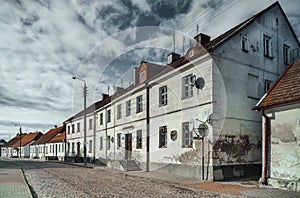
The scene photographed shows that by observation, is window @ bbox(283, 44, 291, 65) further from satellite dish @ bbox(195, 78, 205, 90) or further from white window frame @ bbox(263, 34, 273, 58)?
satellite dish @ bbox(195, 78, 205, 90)

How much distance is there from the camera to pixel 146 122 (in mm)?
19047

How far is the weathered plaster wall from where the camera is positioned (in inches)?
391

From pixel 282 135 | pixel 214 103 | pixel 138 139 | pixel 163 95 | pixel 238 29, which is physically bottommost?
pixel 138 139

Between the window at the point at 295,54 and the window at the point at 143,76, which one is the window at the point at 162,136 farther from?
the window at the point at 295,54

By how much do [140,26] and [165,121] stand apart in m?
6.03

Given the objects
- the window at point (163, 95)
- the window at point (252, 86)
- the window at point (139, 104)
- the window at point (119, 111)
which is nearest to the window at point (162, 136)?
the window at point (163, 95)

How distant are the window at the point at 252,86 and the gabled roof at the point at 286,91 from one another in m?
3.07

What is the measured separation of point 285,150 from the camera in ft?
34.0

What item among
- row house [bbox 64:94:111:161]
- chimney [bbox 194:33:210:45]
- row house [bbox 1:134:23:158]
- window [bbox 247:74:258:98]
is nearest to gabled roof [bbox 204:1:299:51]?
chimney [bbox 194:33:210:45]

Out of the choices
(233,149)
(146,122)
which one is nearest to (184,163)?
(233,149)

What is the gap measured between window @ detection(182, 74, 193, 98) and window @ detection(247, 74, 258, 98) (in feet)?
10.3

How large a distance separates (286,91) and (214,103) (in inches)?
141

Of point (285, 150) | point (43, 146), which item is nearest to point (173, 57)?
point (285, 150)

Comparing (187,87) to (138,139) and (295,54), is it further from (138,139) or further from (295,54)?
(295,54)
